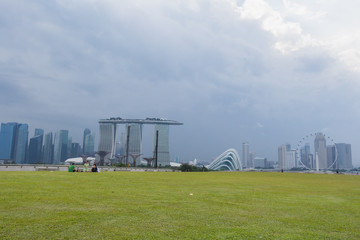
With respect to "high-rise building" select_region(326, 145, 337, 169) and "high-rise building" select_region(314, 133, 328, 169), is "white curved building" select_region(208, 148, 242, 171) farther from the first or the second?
"high-rise building" select_region(326, 145, 337, 169)

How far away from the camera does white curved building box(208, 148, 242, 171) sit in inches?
6703

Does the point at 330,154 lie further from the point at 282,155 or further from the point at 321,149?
the point at 282,155

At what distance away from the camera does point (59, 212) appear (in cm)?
737

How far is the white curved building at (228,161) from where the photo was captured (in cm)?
17025

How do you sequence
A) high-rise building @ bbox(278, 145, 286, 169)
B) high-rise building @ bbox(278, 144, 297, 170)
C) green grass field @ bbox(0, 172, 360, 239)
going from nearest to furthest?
green grass field @ bbox(0, 172, 360, 239) < high-rise building @ bbox(278, 144, 297, 170) < high-rise building @ bbox(278, 145, 286, 169)

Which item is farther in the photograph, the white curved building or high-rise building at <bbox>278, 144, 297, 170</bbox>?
high-rise building at <bbox>278, 144, 297, 170</bbox>

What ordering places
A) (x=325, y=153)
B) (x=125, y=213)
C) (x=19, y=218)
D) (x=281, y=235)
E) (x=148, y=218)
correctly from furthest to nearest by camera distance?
(x=325, y=153), (x=125, y=213), (x=148, y=218), (x=19, y=218), (x=281, y=235)

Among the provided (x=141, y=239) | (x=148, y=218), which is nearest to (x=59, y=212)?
(x=148, y=218)

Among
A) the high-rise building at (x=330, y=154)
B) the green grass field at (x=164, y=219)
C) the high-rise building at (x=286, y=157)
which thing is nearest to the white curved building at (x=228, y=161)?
the high-rise building at (x=286, y=157)

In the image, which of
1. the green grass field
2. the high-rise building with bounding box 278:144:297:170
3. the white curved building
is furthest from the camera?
the high-rise building with bounding box 278:144:297:170

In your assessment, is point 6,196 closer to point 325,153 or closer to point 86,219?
point 86,219

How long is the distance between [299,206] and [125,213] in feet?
20.4

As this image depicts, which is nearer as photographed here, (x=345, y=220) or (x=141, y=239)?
(x=141, y=239)

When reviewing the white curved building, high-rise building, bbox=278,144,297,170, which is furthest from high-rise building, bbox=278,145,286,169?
the white curved building
